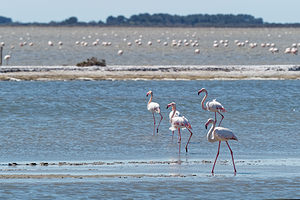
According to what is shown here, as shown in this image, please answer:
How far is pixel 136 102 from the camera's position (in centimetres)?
2767

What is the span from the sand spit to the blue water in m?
1.04

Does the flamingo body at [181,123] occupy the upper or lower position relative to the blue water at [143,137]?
upper

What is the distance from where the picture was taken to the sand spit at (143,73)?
34750 mm

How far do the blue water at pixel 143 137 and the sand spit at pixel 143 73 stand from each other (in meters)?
1.04

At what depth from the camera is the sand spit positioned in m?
34.8

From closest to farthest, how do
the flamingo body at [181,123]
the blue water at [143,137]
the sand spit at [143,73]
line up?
the blue water at [143,137] < the flamingo body at [181,123] < the sand spit at [143,73]

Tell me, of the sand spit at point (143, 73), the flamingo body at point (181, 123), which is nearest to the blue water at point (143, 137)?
the flamingo body at point (181, 123)

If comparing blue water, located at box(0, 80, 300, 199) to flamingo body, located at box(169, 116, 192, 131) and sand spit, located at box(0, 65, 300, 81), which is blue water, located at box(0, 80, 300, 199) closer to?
flamingo body, located at box(169, 116, 192, 131)

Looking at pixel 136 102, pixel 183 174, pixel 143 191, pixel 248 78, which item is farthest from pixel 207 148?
pixel 248 78

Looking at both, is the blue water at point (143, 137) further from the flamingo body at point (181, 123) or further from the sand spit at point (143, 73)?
the sand spit at point (143, 73)

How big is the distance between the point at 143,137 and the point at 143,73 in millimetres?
16566

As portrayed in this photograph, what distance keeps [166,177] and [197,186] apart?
882 mm

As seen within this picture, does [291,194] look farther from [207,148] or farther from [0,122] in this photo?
[0,122]

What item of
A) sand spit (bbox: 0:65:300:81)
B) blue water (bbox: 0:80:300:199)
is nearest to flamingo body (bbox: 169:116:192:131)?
blue water (bbox: 0:80:300:199)
